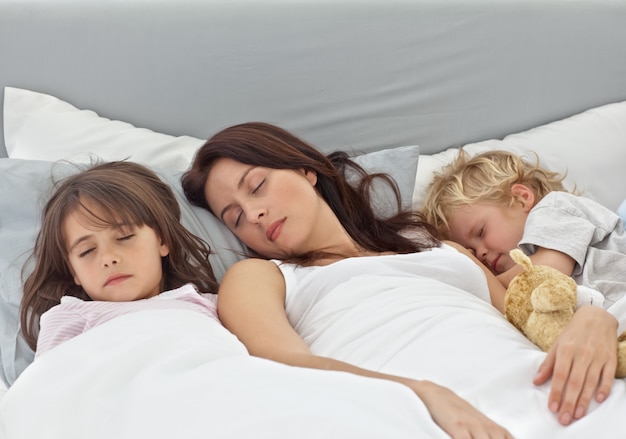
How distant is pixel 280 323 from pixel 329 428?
1.28ft

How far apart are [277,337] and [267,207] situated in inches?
14.0

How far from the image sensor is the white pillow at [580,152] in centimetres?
194

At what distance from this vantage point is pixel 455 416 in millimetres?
942

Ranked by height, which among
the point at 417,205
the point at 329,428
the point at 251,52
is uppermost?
the point at 251,52

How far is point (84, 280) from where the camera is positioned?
130 cm

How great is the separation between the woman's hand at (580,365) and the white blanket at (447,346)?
15 millimetres

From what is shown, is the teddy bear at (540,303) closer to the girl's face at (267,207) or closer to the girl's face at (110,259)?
the girl's face at (267,207)

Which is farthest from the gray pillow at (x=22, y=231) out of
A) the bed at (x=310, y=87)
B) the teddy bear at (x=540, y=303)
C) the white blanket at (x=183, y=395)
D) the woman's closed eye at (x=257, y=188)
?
the teddy bear at (x=540, y=303)

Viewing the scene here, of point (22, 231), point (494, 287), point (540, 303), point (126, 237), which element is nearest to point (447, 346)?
point (540, 303)

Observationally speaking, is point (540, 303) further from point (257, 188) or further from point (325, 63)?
point (325, 63)

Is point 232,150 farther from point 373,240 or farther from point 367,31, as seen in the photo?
point 367,31

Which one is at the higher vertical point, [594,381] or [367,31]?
[367,31]

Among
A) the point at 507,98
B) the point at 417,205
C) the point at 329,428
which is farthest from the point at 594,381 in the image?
the point at 507,98

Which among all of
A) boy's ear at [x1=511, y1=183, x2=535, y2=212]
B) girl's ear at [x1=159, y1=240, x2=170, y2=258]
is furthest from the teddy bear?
girl's ear at [x1=159, y1=240, x2=170, y2=258]
